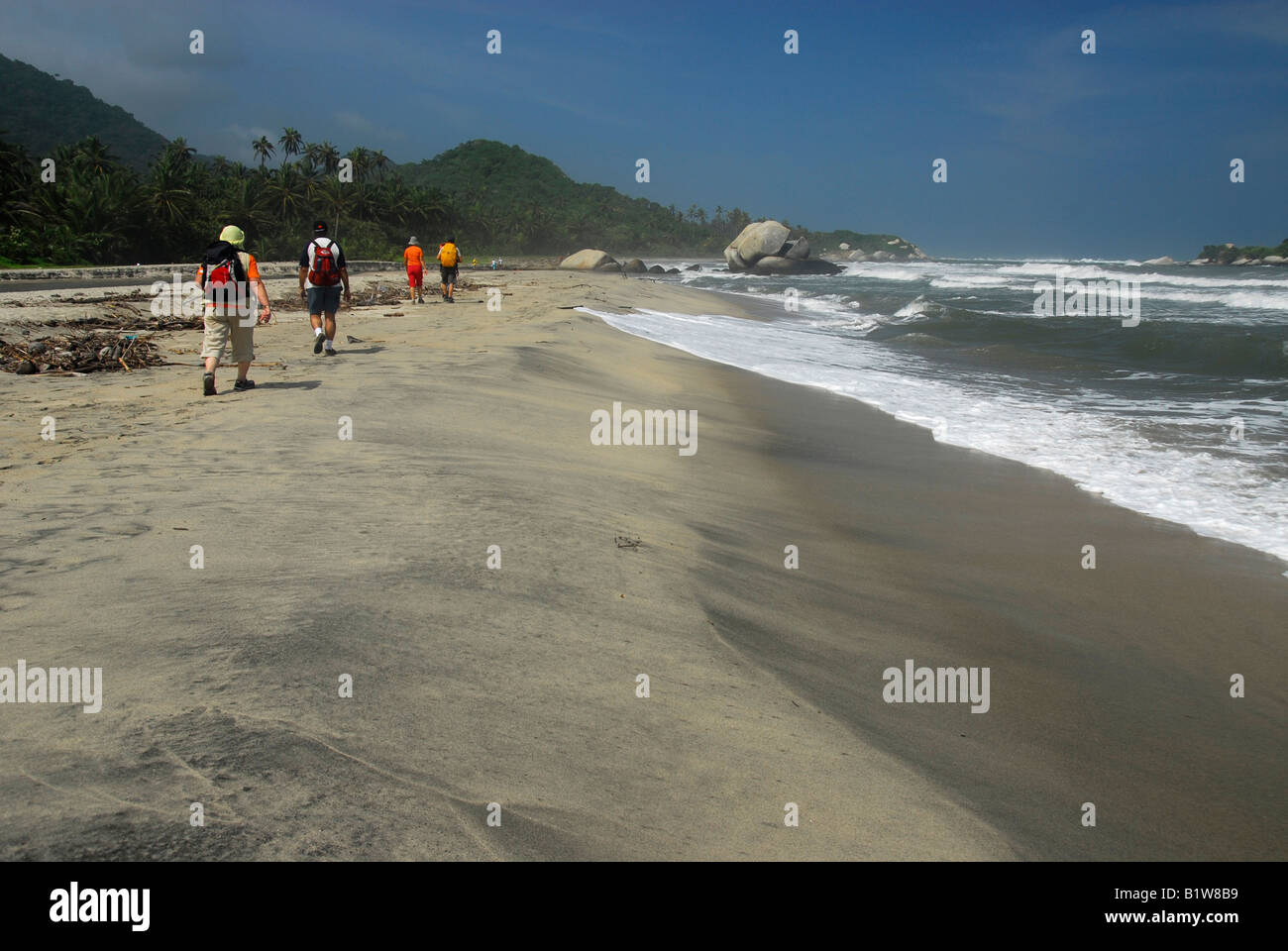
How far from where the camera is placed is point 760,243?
246 ft

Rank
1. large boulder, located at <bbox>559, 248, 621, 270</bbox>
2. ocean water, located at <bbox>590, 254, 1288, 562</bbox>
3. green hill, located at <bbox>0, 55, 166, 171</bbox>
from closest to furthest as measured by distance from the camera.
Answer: ocean water, located at <bbox>590, 254, 1288, 562</bbox>
large boulder, located at <bbox>559, 248, 621, 270</bbox>
green hill, located at <bbox>0, 55, 166, 171</bbox>

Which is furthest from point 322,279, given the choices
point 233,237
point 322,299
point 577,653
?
point 577,653

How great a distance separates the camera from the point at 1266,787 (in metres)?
3.24

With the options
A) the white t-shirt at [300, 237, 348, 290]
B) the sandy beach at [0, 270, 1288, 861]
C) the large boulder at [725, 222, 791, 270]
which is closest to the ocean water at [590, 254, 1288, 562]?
the sandy beach at [0, 270, 1288, 861]

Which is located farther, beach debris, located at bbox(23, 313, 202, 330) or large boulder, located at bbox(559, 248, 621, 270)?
large boulder, located at bbox(559, 248, 621, 270)

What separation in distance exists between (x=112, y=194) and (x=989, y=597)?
38480 millimetres

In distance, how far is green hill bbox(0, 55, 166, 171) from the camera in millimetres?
103688

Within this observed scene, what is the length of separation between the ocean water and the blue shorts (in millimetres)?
7248

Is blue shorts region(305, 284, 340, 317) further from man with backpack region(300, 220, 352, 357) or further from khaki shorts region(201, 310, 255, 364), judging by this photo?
khaki shorts region(201, 310, 255, 364)

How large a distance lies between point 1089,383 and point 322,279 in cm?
1266

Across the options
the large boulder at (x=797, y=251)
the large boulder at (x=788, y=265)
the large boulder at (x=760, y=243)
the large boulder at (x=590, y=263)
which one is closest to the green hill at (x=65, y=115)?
the large boulder at (x=590, y=263)

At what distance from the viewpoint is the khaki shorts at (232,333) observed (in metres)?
7.88

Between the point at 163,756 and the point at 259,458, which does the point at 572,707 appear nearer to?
the point at 163,756

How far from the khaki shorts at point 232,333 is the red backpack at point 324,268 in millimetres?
2332
